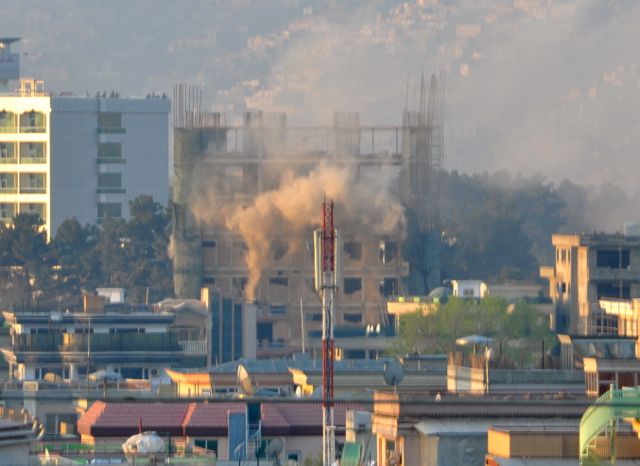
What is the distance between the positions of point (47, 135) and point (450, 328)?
2118 inches

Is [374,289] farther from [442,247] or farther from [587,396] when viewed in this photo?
[587,396]

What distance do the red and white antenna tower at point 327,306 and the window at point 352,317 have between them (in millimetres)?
61918

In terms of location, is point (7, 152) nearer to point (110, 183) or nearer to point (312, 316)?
point (110, 183)

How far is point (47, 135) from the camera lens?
424 ft

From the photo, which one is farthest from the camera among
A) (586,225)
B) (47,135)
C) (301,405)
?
(586,225)

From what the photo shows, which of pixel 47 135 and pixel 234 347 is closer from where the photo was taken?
pixel 234 347

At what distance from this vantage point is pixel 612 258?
8544cm

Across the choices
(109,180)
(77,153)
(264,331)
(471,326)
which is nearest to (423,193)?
(264,331)

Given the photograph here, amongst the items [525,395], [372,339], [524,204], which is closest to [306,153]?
[372,339]

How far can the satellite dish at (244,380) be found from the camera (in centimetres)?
5364

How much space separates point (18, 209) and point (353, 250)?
24306mm

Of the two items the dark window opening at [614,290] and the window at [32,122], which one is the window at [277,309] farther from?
the window at [32,122]

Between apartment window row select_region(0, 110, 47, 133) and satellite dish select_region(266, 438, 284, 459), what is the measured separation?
3263 inches

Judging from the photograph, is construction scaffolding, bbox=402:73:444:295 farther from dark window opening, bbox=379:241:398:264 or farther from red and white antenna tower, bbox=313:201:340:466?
red and white antenna tower, bbox=313:201:340:466
